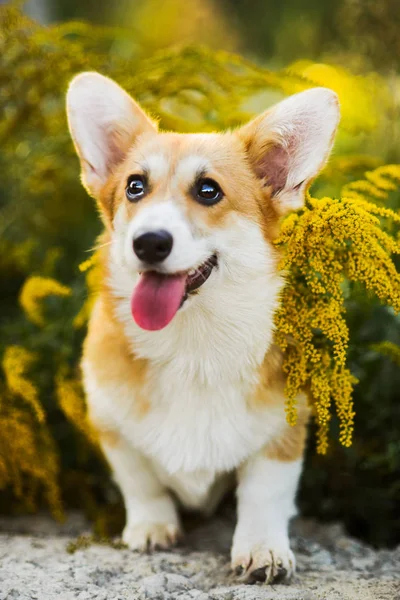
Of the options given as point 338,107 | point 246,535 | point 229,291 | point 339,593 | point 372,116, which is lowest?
point 339,593

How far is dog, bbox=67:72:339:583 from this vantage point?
2.38 meters

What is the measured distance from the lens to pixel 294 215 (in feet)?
8.55

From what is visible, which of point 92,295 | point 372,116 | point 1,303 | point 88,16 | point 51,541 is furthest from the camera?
point 88,16

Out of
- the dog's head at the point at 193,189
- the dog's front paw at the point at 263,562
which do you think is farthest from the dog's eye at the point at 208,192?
the dog's front paw at the point at 263,562

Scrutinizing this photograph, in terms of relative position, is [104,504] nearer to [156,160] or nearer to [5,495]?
[5,495]

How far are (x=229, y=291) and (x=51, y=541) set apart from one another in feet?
4.43

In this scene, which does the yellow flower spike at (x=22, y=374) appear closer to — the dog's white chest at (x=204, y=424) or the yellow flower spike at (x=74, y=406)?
the yellow flower spike at (x=74, y=406)

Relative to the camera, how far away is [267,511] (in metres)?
2.55

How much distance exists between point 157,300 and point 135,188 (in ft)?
1.61

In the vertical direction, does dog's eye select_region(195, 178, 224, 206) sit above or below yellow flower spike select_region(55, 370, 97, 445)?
above

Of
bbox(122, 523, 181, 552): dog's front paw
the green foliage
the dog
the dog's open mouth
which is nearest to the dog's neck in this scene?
the dog

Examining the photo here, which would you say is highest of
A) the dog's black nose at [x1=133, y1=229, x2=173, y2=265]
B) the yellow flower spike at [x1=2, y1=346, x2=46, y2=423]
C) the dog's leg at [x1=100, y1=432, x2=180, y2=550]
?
the dog's black nose at [x1=133, y1=229, x2=173, y2=265]

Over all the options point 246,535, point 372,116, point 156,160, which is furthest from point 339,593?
point 372,116

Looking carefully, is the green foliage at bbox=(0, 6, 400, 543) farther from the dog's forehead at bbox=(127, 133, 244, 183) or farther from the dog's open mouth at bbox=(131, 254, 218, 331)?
the dog's open mouth at bbox=(131, 254, 218, 331)
